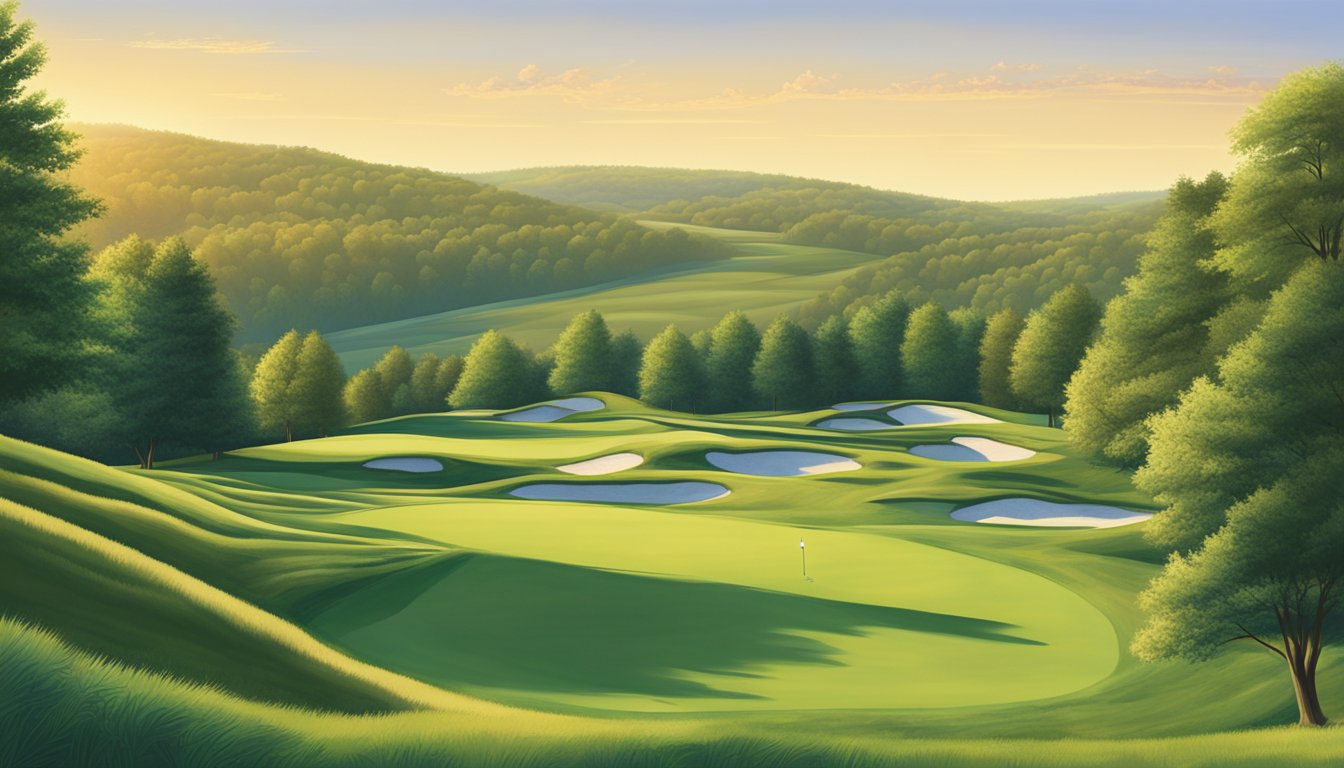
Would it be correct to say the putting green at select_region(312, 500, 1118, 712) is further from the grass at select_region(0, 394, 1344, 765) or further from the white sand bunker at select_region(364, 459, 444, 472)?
the white sand bunker at select_region(364, 459, 444, 472)

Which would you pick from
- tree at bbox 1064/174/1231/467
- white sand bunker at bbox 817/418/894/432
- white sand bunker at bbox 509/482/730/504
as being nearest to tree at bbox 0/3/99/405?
white sand bunker at bbox 509/482/730/504

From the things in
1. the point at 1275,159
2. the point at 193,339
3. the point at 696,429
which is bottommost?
the point at 696,429

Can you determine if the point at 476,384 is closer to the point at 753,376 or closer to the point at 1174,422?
the point at 753,376

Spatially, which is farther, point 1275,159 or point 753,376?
point 753,376

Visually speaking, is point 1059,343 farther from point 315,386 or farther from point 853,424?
point 315,386

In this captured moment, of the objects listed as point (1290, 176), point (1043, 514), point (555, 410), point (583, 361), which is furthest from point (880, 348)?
point (1290, 176)

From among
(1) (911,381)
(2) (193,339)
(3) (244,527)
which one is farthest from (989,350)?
(3) (244,527)
